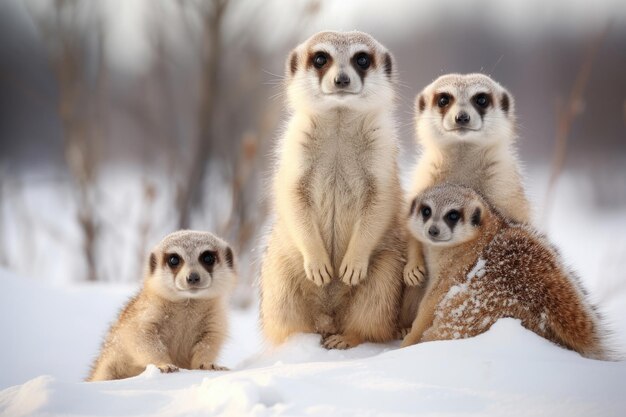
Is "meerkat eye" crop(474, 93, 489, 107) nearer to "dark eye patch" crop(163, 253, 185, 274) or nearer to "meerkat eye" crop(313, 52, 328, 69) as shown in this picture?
"meerkat eye" crop(313, 52, 328, 69)

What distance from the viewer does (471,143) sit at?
456 centimetres

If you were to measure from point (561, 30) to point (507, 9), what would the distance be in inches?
28.1

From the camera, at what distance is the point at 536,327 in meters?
3.38

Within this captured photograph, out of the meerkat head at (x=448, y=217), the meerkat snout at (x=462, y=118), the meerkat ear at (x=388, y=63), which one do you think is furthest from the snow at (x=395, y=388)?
the meerkat ear at (x=388, y=63)

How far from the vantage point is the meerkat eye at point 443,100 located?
4.59 m

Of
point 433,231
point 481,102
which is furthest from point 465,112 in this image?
point 433,231

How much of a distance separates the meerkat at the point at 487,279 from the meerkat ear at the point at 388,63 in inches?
32.1

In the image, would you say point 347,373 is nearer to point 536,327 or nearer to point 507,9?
point 536,327

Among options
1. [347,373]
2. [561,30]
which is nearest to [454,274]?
[347,373]

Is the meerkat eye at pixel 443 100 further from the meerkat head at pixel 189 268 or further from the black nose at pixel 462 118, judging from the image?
the meerkat head at pixel 189 268

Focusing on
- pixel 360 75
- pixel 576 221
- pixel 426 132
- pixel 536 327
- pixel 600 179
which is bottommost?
pixel 576 221

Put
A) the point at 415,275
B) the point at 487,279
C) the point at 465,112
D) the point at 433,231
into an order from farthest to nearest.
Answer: the point at 465,112, the point at 415,275, the point at 433,231, the point at 487,279

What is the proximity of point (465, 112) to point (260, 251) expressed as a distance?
146cm

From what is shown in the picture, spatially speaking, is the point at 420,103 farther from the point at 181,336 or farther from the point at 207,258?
the point at 181,336
